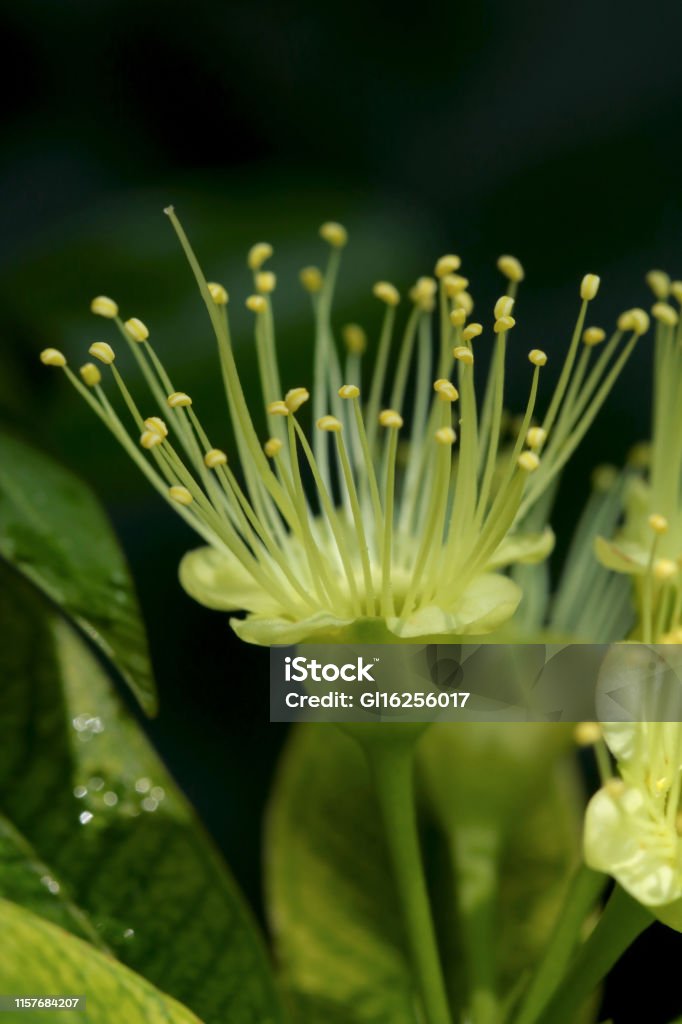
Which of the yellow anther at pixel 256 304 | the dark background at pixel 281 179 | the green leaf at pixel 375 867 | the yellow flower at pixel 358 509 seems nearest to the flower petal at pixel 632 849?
the yellow flower at pixel 358 509

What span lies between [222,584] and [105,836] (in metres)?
0.16

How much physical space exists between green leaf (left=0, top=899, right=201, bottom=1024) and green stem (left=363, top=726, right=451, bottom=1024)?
0.14 meters

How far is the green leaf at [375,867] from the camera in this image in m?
0.82

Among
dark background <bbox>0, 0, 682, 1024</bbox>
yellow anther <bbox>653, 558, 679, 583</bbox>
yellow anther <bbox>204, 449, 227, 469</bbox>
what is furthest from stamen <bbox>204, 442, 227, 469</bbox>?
dark background <bbox>0, 0, 682, 1024</bbox>

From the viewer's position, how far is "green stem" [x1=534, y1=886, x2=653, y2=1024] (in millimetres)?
625

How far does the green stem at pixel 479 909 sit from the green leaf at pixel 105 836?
11 cm

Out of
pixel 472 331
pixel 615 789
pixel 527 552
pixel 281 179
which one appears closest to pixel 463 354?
pixel 472 331

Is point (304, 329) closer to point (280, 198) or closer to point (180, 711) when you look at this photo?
point (280, 198)

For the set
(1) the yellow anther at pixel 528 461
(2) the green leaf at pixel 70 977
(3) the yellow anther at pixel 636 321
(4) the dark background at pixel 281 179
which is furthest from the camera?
(4) the dark background at pixel 281 179

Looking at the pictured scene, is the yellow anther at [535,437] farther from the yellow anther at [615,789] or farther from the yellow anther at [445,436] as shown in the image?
the yellow anther at [615,789]

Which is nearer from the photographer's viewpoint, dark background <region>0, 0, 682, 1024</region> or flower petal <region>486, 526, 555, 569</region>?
flower petal <region>486, 526, 555, 569</region>

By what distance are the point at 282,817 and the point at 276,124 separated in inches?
31.0

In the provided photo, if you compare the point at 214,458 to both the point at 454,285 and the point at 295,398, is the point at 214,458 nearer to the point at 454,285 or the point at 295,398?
the point at 295,398

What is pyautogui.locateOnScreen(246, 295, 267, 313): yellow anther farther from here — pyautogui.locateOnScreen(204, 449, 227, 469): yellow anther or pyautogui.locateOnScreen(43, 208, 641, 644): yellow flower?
pyautogui.locateOnScreen(204, 449, 227, 469): yellow anther
